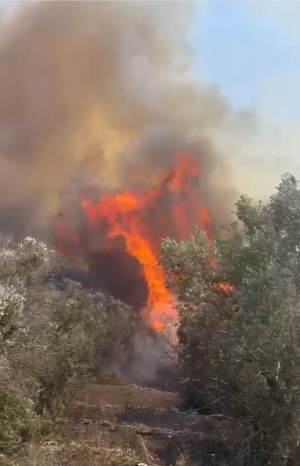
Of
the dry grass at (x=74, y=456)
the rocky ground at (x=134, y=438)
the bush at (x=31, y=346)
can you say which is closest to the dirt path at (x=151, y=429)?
the rocky ground at (x=134, y=438)

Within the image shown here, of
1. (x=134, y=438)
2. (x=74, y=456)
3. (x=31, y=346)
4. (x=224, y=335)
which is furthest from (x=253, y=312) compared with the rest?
(x=134, y=438)

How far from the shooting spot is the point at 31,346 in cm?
1664

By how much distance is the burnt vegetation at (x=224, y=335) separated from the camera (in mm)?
15977

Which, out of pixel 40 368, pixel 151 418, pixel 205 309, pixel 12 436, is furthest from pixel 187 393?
pixel 12 436

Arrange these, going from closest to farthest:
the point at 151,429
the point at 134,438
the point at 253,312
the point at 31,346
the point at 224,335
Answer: the point at 31,346 < the point at 253,312 < the point at 224,335 < the point at 134,438 < the point at 151,429

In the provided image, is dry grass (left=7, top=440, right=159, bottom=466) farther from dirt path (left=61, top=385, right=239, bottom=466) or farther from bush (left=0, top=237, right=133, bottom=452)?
dirt path (left=61, top=385, right=239, bottom=466)

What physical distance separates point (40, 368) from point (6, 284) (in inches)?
149

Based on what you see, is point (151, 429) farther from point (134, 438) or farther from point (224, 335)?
point (224, 335)

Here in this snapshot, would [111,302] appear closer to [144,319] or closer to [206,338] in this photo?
[144,319]

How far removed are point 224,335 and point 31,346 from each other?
7.01 metres

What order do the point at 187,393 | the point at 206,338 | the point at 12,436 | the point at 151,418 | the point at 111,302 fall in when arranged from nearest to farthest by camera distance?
the point at 12,436 → the point at 206,338 → the point at 151,418 → the point at 187,393 → the point at 111,302

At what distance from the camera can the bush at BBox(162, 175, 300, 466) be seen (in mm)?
16125

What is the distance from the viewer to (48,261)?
65.6 feet

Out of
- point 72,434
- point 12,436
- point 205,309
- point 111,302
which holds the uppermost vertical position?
point 111,302
